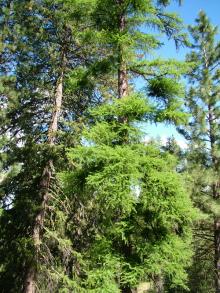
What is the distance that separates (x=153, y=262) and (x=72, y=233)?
20.9 feet

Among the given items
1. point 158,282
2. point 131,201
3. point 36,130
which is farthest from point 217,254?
point 131,201

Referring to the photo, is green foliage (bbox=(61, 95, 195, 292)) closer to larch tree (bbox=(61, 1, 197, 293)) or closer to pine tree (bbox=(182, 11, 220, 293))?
larch tree (bbox=(61, 1, 197, 293))

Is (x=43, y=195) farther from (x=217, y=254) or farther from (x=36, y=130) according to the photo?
(x=217, y=254)

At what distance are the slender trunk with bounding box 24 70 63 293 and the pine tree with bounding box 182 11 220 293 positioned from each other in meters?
6.65

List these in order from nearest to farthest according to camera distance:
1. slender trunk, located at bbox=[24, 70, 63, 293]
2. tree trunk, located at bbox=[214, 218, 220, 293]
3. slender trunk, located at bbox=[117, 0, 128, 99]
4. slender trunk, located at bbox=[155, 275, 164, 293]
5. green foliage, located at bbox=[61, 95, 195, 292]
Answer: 1. green foliage, located at bbox=[61, 95, 195, 292]
2. slender trunk, located at bbox=[155, 275, 164, 293]
3. slender trunk, located at bbox=[117, 0, 128, 99]
4. slender trunk, located at bbox=[24, 70, 63, 293]
5. tree trunk, located at bbox=[214, 218, 220, 293]

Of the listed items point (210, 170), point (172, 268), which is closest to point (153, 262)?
point (172, 268)

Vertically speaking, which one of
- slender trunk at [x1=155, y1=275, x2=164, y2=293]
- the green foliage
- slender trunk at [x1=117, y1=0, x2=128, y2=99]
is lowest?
slender trunk at [x1=155, y1=275, x2=164, y2=293]

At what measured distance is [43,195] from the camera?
12922mm

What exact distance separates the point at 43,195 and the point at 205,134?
29.5ft

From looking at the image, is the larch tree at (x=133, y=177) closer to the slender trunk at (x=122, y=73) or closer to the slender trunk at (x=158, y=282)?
the slender trunk at (x=122, y=73)

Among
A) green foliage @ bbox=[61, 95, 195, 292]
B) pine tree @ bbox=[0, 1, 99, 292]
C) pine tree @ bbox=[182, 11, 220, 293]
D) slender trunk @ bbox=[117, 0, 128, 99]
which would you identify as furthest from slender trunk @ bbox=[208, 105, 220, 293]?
slender trunk @ bbox=[117, 0, 128, 99]

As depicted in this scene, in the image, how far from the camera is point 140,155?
898 cm

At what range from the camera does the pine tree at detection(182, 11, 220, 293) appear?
1711 centimetres

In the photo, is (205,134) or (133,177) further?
(205,134)
